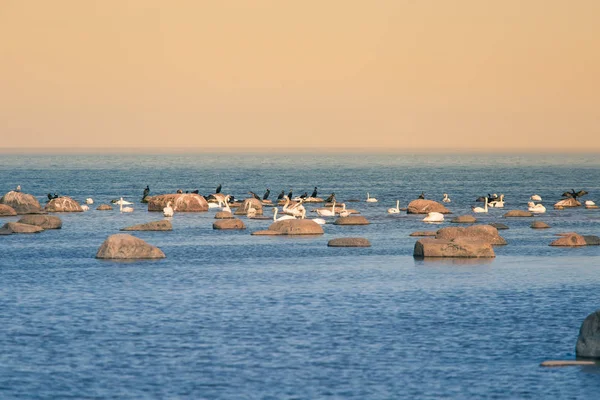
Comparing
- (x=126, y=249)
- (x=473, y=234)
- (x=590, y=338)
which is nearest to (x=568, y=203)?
(x=473, y=234)

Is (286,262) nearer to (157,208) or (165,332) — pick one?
(165,332)

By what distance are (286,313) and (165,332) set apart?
490 cm

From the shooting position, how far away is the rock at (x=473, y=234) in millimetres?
55844

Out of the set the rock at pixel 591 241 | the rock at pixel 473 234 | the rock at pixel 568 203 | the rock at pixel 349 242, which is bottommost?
the rock at pixel 568 203

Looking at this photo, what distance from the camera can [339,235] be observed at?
2576 inches

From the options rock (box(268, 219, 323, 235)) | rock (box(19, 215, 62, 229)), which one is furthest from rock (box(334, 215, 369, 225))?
rock (box(19, 215, 62, 229))

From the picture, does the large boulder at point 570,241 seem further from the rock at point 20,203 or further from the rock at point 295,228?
the rock at point 20,203

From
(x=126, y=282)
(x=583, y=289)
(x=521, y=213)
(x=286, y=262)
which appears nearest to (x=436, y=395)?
(x=583, y=289)

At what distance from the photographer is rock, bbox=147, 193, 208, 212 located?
281ft

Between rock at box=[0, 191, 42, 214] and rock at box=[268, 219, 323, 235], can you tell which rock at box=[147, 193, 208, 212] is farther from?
rock at box=[268, 219, 323, 235]

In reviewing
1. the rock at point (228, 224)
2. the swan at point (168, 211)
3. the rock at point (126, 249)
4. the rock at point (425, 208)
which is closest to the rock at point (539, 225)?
the rock at point (425, 208)

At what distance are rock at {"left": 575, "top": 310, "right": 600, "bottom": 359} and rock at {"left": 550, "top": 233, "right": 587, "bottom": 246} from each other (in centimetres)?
2986

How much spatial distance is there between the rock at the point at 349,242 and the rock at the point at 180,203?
29228mm

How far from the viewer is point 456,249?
2023 inches
